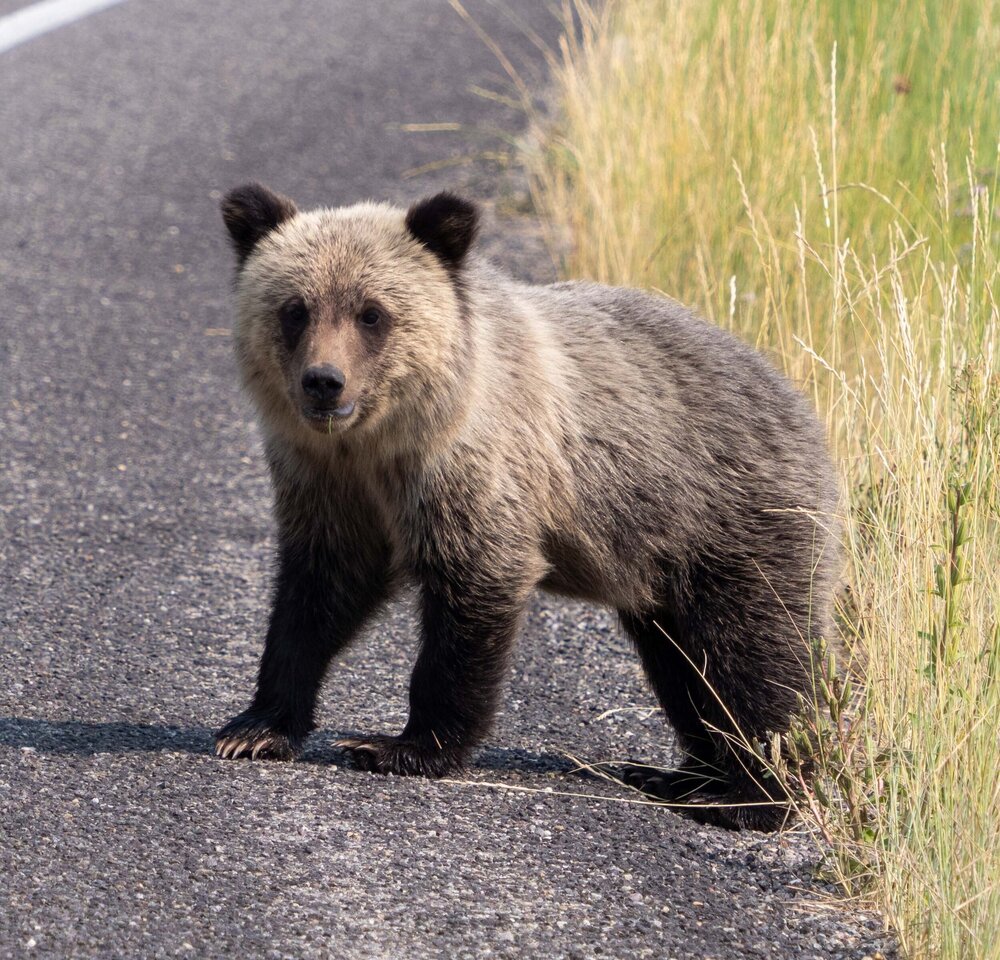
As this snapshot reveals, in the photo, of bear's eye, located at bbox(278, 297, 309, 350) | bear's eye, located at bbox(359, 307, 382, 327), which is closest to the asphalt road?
bear's eye, located at bbox(278, 297, 309, 350)

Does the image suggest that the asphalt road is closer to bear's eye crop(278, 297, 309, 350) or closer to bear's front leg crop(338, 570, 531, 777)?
bear's front leg crop(338, 570, 531, 777)

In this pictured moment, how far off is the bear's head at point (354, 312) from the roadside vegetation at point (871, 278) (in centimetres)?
112

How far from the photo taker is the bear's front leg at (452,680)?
445 centimetres

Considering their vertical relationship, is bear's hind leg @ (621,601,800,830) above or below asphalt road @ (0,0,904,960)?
below

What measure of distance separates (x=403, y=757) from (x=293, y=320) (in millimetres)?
1356

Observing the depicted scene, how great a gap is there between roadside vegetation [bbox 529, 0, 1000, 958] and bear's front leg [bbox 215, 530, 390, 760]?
57.5 inches

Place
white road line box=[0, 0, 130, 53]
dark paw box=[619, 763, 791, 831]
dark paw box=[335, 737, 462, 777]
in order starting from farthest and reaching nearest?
white road line box=[0, 0, 130, 53] → dark paw box=[619, 763, 791, 831] → dark paw box=[335, 737, 462, 777]

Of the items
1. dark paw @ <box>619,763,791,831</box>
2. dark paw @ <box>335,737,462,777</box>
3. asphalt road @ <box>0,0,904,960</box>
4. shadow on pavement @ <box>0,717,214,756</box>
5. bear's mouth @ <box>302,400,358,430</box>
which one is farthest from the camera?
dark paw @ <box>619,763,791,831</box>

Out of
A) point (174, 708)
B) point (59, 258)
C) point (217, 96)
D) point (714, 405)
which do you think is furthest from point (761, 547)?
point (217, 96)

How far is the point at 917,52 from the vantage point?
7.58m

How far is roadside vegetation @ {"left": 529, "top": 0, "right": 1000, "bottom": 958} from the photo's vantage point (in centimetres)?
369

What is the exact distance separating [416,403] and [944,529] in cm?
158

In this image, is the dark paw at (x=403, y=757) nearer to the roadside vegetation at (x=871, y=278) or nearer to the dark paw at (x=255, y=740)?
the dark paw at (x=255, y=740)

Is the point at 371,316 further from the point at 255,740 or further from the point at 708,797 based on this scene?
the point at 708,797
